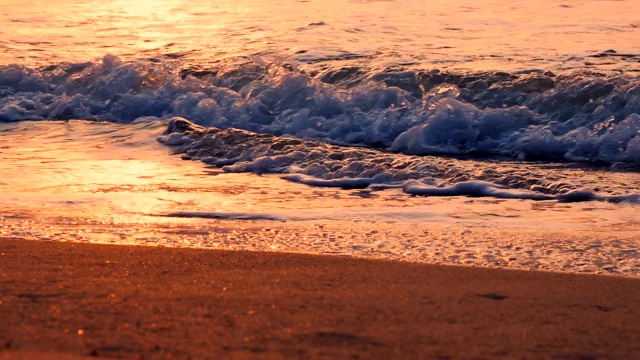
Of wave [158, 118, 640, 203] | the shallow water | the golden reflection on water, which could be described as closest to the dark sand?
the shallow water

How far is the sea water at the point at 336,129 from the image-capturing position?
193 inches

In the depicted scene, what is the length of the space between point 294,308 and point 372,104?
6383 millimetres

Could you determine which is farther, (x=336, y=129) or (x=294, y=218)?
(x=336, y=129)

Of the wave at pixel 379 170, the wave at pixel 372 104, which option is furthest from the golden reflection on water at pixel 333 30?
the wave at pixel 379 170

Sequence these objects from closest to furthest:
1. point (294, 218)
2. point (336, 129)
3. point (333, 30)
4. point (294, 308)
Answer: point (294, 308)
point (294, 218)
point (336, 129)
point (333, 30)

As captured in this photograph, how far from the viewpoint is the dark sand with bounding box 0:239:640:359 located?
109 inches

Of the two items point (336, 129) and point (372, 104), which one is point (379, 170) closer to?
point (336, 129)

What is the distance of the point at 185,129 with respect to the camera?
332 inches

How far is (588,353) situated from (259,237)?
2.19m

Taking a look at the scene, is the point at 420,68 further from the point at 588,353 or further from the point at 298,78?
the point at 588,353

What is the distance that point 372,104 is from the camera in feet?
30.9

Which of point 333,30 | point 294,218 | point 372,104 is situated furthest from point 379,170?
point 333,30

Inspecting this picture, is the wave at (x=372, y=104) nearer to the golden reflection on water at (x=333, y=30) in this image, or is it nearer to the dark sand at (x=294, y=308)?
the golden reflection on water at (x=333, y=30)

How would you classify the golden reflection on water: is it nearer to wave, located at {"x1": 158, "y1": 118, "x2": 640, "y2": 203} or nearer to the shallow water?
wave, located at {"x1": 158, "y1": 118, "x2": 640, "y2": 203}
